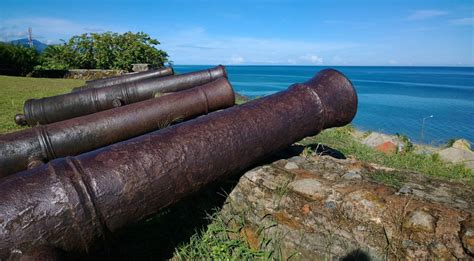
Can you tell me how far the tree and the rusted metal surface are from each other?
770 inches

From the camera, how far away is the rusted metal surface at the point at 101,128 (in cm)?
324

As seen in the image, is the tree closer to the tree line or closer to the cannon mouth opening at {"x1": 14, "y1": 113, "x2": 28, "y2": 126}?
the tree line

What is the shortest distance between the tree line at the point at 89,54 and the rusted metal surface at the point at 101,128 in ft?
63.3

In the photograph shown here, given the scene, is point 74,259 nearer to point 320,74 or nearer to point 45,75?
point 320,74

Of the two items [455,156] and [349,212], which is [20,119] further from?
[455,156]

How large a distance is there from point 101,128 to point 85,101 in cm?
287

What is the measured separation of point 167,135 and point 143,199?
1.58ft

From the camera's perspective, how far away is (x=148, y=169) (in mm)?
1878

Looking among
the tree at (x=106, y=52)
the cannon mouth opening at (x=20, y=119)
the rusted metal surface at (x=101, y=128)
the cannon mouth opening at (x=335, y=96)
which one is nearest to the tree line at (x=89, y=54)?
the tree at (x=106, y=52)

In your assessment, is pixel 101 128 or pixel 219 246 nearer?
pixel 219 246

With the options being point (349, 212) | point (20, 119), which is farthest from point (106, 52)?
point (349, 212)

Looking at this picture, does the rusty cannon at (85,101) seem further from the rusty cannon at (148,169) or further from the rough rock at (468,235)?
the rough rock at (468,235)

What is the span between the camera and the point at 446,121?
22.2 meters

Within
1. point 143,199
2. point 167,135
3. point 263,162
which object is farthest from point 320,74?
point 143,199
